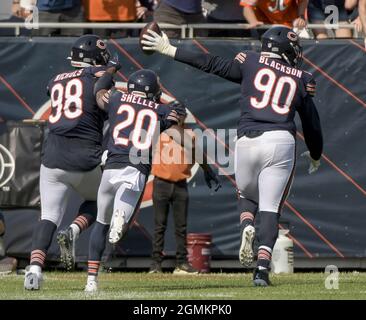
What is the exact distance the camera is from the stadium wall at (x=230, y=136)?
12.5m

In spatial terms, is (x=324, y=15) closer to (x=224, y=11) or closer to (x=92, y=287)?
(x=224, y=11)

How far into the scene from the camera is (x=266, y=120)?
921cm

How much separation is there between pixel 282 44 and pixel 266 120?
0.66 m

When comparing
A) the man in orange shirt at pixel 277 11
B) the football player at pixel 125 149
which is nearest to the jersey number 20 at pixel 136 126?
the football player at pixel 125 149

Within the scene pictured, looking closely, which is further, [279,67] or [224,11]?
[224,11]

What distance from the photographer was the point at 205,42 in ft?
41.4

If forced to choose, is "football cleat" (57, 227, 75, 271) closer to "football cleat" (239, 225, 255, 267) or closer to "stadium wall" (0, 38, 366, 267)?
"football cleat" (239, 225, 255, 267)

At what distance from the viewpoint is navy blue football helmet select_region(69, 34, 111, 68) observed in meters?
9.60

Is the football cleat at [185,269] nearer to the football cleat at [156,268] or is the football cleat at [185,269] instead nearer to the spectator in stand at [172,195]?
the spectator in stand at [172,195]

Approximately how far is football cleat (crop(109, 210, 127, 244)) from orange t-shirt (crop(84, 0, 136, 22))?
425 cm

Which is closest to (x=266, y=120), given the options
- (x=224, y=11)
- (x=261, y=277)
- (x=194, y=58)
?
(x=194, y=58)

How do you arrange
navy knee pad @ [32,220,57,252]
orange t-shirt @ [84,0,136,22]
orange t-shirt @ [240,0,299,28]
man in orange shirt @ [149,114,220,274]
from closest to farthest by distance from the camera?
1. navy knee pad @ [32,220,57,252]
2. man in orange shirt @ [149,114,220,274]
3. orange t-shirt @ [240,0,299,28]
4. orange t-shirt @ [84,0,136,22]

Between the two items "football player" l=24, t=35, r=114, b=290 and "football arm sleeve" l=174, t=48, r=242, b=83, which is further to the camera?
"football player" l=24, t=35, r=114, b=290

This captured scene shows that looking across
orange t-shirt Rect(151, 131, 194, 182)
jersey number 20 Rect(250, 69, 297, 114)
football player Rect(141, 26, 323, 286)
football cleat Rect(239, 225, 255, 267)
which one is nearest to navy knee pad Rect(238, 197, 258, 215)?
football player Rect(141, 26, 323, 286)
